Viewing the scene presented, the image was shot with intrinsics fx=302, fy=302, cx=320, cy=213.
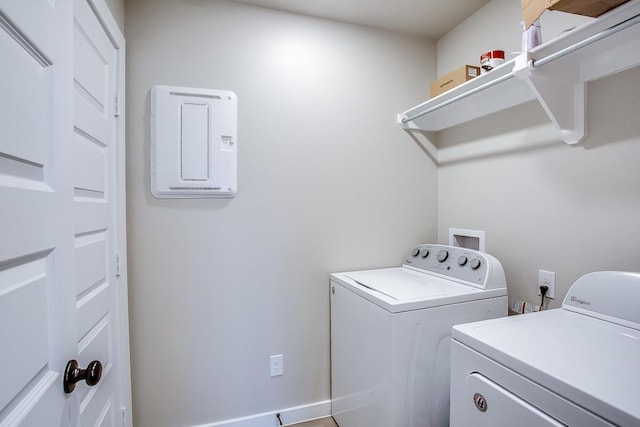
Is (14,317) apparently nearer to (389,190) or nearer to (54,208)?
(54,208)

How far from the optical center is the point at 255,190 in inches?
70.1

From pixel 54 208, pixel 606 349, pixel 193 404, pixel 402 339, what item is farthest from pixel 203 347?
pixel 606 349

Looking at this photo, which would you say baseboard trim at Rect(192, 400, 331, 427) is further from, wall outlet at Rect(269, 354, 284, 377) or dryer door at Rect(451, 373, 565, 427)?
dryer door at Rect(451, 373, 565, 427)

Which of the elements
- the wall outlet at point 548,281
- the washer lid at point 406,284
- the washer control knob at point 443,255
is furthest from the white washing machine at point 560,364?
the washer control knob at point 443,255

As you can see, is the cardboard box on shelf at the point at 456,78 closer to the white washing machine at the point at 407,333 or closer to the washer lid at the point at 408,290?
the white washing machine at the point at 407,333

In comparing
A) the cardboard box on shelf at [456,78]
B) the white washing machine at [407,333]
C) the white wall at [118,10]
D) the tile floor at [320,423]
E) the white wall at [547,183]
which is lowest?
the tile floor at [320,423]

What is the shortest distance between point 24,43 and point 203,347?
155 cm

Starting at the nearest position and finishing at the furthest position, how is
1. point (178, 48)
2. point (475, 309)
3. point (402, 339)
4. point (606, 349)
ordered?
1. point (606, 349)
2. point (402, 339)
3. point (475, 309)
4. point (178, 48)

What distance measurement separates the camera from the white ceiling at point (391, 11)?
1755 mm

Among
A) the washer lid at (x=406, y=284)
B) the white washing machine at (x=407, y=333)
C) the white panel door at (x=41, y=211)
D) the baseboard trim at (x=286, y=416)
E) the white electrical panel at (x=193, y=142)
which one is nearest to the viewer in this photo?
the white panel door at (x=41, y=211)

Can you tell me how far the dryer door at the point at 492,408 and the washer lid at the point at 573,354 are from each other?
4cm

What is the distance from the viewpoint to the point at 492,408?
882 mm

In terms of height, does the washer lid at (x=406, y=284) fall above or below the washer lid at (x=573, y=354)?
above

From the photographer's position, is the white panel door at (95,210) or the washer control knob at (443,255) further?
the washer control knob at (443,255)
